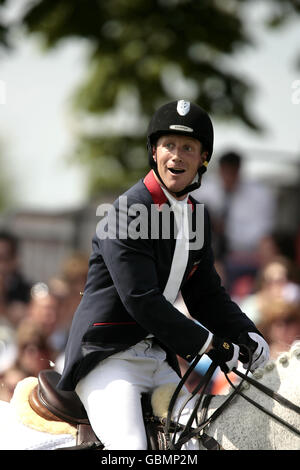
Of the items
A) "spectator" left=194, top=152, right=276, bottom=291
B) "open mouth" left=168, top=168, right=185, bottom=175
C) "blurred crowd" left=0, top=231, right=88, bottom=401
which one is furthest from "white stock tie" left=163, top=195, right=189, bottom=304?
"spectator" left=194, top=152, right=276, bottom=291

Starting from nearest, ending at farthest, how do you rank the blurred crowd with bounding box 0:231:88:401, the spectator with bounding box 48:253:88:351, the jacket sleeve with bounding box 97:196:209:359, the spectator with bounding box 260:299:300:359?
the jacket sleeve with bounding box 97:196:209:359 < the spectator with bounding box 260:299:300:359 < the blurred crowd with bounding box 0:231:88:401 < the spectator with bounding box 48:253:88:351

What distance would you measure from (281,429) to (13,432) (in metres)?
1.28

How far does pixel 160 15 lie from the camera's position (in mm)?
11508

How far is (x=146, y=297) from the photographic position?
119 inches

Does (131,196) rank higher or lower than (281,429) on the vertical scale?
higher

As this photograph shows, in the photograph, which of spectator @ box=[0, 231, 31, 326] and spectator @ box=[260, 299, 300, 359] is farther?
spectator @ box=[0, 231, 31, 326]

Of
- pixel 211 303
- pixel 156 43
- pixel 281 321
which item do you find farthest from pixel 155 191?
pixel 156 43

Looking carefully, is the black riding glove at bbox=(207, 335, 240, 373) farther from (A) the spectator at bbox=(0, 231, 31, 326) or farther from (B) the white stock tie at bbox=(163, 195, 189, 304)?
(A) the spectator at bbox=(0, 231, 31, 326)

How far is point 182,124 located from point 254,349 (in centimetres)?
111

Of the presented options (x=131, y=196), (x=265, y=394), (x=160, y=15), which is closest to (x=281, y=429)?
(x=265, y=394)

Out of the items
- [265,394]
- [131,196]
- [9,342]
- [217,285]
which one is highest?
[131,196]

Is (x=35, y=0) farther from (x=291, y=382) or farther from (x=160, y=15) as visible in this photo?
(x=291, y=382)

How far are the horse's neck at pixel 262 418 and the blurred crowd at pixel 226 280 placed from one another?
2208 mm

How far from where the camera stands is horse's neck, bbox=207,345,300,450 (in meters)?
3.07
